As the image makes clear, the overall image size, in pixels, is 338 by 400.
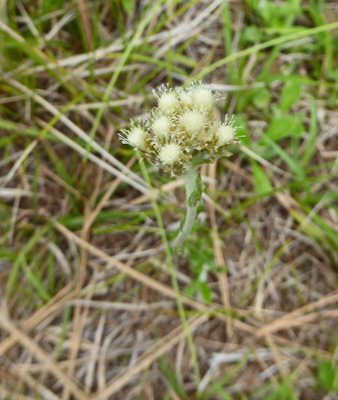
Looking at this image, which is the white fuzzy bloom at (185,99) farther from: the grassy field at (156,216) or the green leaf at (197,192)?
the grassy field at (156,216)

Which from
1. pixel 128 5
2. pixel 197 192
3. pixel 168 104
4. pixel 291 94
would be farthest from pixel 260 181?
pixel 128 5

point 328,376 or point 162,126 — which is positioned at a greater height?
point 162,126

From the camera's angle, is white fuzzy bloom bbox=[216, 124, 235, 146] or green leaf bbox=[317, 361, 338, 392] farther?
green leaf bbox=[317, 361, 338, 392]

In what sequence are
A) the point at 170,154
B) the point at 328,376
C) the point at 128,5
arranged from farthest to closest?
the point at 128,5 < the point at 328,376 < the point at 170,154

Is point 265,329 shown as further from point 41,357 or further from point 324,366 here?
point 41,357

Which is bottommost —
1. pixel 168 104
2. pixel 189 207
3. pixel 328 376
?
pixel 328 376

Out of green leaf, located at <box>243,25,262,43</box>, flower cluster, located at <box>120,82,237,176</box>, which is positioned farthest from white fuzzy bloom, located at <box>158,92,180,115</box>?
green leaf, located at <box>243,25,262,43</box>

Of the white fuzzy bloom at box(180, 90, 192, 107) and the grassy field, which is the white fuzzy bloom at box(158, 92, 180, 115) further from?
the grassy field

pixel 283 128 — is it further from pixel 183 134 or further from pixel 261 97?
pixel 183 134
